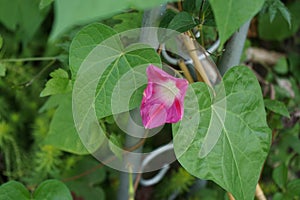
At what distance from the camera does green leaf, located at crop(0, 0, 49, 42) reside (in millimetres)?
1370

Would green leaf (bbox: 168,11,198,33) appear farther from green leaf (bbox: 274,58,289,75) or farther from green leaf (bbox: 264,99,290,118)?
green leaf (bbox: 274,58,289,75)

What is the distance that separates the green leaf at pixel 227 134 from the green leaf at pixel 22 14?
0.79 m

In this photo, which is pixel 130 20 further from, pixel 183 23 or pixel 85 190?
pixel 85 190

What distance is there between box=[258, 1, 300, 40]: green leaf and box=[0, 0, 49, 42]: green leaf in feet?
2.01

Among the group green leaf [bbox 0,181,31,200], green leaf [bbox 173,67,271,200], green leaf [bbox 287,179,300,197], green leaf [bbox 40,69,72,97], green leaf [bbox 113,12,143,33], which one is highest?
green leaf [bbox 113,12,143,33]

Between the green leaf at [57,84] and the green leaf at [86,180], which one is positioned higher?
the green leaf at [57,84]

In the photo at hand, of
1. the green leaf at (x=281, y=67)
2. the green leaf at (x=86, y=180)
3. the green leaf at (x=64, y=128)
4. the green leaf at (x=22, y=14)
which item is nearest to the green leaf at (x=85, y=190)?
the green leaf at (x=86, y=180)

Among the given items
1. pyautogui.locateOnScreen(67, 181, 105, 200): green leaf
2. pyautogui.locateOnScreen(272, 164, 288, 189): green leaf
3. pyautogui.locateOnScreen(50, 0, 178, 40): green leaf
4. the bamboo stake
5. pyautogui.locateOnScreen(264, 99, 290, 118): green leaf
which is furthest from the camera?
pyautogui.locateOnScreen(67, 181, 105, 200): green leaf

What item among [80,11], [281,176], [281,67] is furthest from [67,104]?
[281,67]

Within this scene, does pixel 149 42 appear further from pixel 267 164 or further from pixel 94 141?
pixel 267 164

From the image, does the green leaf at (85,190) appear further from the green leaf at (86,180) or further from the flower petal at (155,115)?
Result: the flower petal at (155,115)

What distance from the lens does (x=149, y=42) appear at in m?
0.73

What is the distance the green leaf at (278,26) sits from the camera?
4.77 ft

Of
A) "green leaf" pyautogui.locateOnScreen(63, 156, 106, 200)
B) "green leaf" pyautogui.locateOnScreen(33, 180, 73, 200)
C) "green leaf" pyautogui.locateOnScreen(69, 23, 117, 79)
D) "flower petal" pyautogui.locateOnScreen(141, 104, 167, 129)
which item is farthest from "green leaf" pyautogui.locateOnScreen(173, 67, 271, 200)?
"green leaf" pyautogui.locateOnScreen(63, 156, 106, 200)
